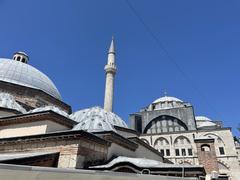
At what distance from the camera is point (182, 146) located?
22.2 metres

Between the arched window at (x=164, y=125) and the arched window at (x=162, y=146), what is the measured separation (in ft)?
4.74

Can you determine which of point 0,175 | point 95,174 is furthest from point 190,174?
point 0,175

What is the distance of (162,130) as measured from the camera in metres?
24.4

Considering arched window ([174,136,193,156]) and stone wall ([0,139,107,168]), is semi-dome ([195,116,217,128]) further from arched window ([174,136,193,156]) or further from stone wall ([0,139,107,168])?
stone wall ([0,139,107,168])

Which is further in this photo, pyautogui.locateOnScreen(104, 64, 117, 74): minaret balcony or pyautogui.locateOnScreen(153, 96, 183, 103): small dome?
pyautogui.locateOnScreen(153, 96, 183, 103): small dome

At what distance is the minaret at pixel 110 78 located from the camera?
54.8ft

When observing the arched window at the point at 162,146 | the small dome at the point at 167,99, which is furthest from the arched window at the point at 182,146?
the small dome at the point at 167,99

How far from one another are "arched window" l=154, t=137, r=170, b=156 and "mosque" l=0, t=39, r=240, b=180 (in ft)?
0.35

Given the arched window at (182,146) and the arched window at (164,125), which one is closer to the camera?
the arched window at (182,146)

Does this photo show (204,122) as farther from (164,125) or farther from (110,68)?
(110,68)

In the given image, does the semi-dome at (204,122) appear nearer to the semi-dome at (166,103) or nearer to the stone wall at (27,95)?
the semi-dome at (166,103)

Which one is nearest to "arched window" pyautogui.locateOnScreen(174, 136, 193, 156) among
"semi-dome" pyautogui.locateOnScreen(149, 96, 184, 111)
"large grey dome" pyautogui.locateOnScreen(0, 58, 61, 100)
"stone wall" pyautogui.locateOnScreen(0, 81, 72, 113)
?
"semi-dome" pyautogui.locateOnScreen(149, 96, 184, 111)

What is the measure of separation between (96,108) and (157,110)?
14.5 m

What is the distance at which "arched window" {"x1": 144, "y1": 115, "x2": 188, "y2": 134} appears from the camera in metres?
24.0
